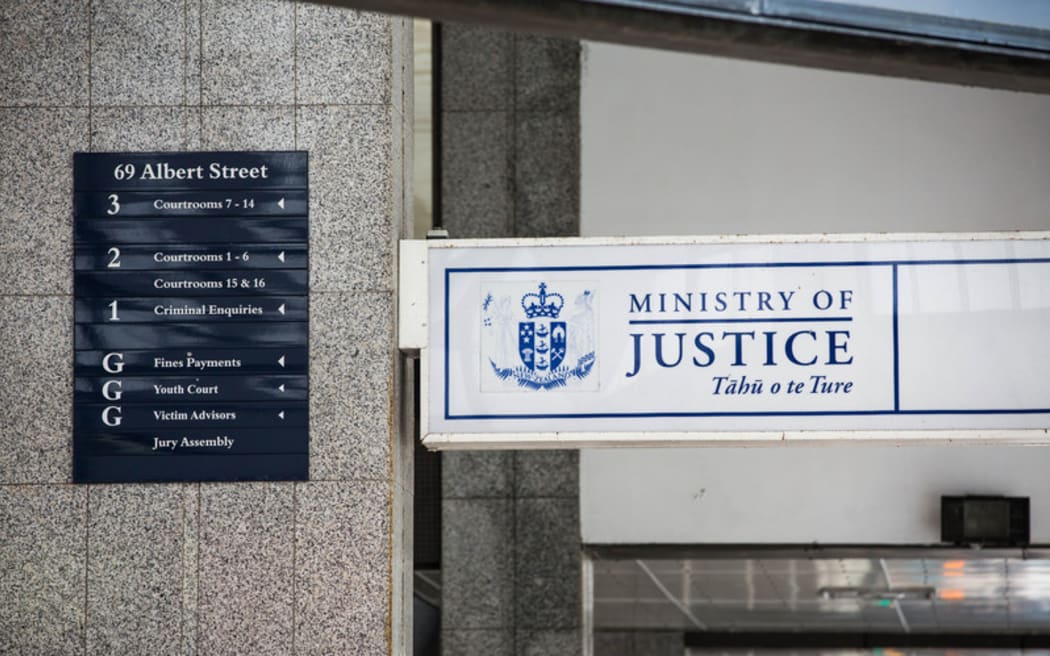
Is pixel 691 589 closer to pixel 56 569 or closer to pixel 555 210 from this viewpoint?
pixel 555 210

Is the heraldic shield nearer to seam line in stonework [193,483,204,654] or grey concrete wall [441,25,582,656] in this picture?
seam line in stonework [193,483,204,654]

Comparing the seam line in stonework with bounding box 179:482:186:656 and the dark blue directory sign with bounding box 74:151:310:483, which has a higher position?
the dark blue directory sign with bounding box 74:151:310:483

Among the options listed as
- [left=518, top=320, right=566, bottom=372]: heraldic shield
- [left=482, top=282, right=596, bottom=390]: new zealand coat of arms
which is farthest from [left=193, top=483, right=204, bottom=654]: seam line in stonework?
[left=518, top=320, right=566, bottom=372]: heraldic shield

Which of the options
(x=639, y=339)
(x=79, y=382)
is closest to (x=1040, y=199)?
(x=639, y=339)

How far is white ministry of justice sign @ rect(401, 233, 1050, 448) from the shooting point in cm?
654

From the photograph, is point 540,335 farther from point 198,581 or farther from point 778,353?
point 198,581

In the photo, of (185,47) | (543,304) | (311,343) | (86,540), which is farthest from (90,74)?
(543,304)

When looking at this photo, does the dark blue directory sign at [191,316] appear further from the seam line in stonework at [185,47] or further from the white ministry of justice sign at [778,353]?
the white ministry of justice sign at [778,353]

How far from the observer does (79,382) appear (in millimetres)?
6672

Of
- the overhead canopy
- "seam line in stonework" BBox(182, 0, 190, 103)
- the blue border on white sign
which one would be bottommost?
the blue border on white sign

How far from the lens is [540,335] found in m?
6.64

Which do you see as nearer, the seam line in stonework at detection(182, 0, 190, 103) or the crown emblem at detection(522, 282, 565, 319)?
the crown emblem at detection(522, 282, 565, 319)

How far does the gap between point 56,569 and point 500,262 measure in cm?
234

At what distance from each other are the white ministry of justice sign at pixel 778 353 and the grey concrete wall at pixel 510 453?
3081mm
